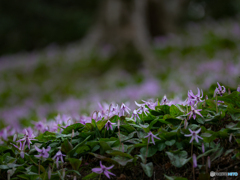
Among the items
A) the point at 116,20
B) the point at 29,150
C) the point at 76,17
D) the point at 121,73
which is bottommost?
the point at 29,150

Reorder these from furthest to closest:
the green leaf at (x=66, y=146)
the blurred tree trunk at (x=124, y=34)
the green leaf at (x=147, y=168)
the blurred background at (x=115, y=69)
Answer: the blurred tree trunk at (x=124, y=34) → the blurred background at (x=115, y=69) → the green leaf at (x=66, y=146) → the green leaf at (x=147, y=168)

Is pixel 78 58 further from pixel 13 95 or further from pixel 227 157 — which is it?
pixel 227 157

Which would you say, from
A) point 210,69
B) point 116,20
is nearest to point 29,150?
point 210,69

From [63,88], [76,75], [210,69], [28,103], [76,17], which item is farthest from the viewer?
[76,17]

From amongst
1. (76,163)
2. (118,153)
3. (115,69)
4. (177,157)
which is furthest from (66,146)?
(115,69)

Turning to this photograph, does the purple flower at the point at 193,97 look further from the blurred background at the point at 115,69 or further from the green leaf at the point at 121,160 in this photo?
the blurred background at the point at 115,69

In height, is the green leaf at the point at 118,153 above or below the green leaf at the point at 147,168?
above

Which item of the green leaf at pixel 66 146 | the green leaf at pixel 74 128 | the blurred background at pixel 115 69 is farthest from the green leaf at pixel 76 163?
the blurred background at pixel 115 69

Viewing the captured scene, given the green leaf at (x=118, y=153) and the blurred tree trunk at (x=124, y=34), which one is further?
the blurred tree trunk at (x=124, y=34)

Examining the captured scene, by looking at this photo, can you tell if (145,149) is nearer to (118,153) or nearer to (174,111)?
(118,153)
